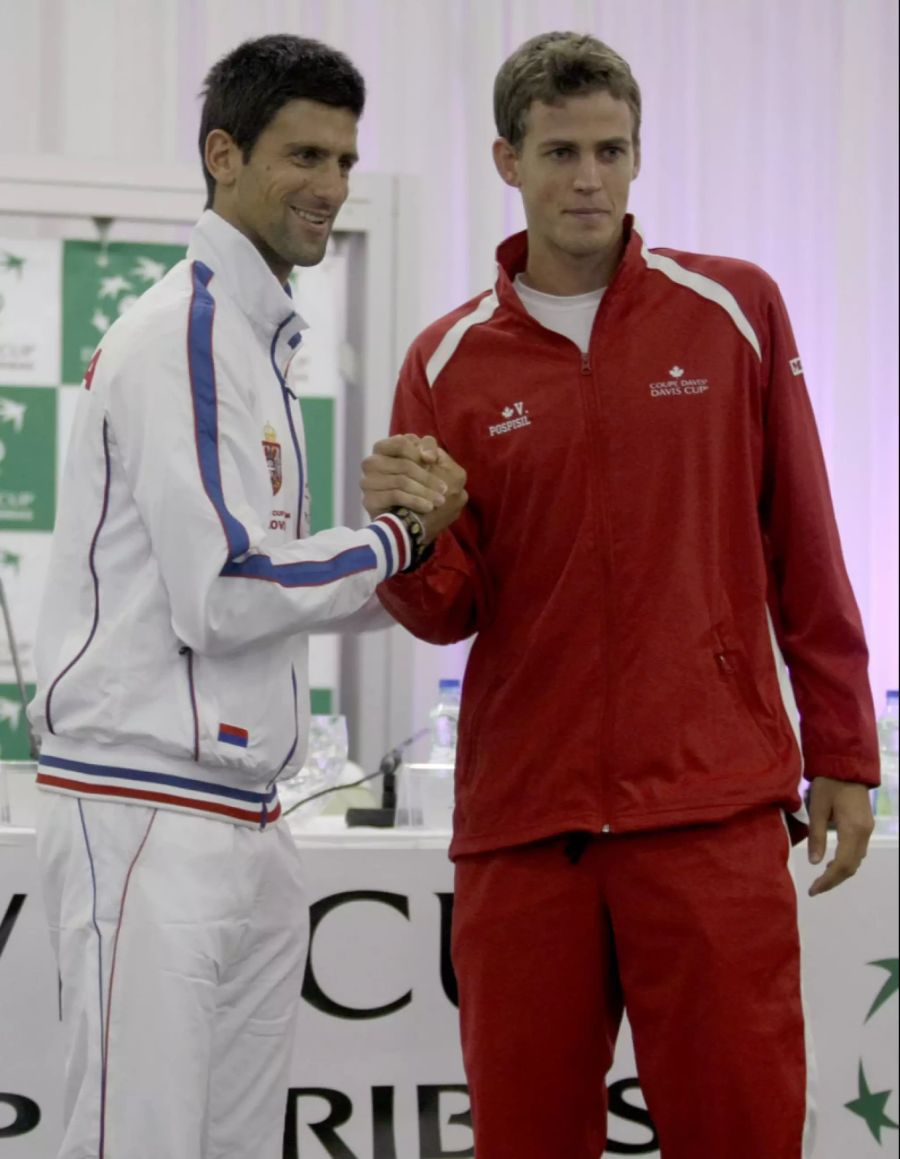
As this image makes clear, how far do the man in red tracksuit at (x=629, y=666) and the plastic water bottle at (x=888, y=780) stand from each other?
81 cm

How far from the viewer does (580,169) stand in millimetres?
1761

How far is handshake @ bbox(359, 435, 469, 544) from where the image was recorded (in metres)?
1.69

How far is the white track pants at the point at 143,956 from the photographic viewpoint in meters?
1.53

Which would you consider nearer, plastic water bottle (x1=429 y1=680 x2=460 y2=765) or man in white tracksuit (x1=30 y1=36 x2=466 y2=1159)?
man in white tracksuit (x1=30 y1=36 x2=466 y2=1159)

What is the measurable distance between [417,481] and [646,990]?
60 centimetres

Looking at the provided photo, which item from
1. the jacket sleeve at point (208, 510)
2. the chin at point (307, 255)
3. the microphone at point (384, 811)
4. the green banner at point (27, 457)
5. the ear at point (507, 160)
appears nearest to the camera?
the jacket sleeve at point (208, 510)

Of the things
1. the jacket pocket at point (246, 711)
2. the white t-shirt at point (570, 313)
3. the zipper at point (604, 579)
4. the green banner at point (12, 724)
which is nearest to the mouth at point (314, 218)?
the white t-shirt at point (570, 313)

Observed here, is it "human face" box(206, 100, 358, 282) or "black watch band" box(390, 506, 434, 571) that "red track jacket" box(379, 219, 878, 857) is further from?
"human face" box(206, 100, 358, 282)

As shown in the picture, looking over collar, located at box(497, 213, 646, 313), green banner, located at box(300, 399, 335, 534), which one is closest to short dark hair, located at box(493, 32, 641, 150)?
collar, located at box(497, 213, 646, 313)

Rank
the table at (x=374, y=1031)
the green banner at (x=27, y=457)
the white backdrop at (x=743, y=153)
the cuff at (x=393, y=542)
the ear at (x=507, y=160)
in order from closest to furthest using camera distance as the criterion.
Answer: the cuff at (x=393, y=542), the ear at (x=507, y=160), the table at (x=374, y=1031), the green banner at (x=27, y=457), the white backdrop at (x=743, y=153)

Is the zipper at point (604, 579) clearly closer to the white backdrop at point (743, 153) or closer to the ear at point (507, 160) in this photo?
the ear at point (507, 160)

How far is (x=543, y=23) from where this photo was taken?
4336 mm

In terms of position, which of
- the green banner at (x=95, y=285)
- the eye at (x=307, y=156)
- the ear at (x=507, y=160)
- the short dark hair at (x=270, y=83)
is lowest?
the eye at (x=307, y=156)

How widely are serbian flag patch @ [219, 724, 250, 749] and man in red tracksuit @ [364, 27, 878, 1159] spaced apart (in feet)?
0.94
